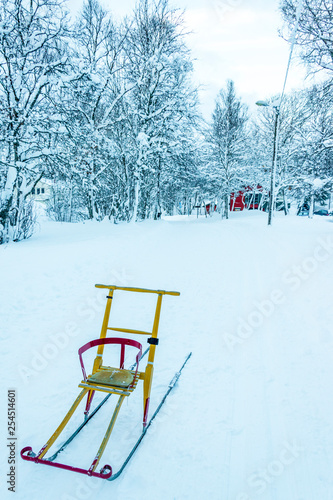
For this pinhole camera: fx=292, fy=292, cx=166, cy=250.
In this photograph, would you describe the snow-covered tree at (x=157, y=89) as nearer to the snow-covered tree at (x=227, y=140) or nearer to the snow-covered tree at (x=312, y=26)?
the snow-covered tree at (x=312, y=26)

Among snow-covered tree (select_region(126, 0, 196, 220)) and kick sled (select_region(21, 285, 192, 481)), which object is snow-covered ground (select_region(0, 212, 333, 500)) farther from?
snow-covered tree (select_region(126, 0, 196, 220))

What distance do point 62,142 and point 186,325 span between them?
8.62m

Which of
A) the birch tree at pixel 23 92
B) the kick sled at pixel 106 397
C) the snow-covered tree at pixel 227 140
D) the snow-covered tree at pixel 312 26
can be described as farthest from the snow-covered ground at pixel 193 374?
the snow-covered tree at pixel 227 140

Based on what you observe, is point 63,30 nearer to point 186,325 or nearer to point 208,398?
point 186,325

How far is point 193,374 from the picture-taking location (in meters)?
3.77

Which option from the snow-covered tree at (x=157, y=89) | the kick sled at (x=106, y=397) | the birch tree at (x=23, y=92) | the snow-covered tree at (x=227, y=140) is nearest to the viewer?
the kick sled at (x=106, y=397)

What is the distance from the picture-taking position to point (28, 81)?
Answer: 948 centimetres

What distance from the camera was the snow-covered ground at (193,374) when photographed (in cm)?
237

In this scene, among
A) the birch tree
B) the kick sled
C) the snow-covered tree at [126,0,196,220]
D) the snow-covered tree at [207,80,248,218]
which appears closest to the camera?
the kick sled

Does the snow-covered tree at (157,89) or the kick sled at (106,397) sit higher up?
the snow-covered tree at (157,89)

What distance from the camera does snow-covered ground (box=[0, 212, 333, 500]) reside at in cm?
237

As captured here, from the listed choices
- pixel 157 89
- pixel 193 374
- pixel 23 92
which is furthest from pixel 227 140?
pixel 193 374

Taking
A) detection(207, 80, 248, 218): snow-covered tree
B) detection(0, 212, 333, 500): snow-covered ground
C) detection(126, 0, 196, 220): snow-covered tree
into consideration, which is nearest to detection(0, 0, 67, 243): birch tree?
detection(0, 212, 333, 500): snow-covered ground

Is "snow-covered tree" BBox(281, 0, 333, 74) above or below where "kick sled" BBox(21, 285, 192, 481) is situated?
above
